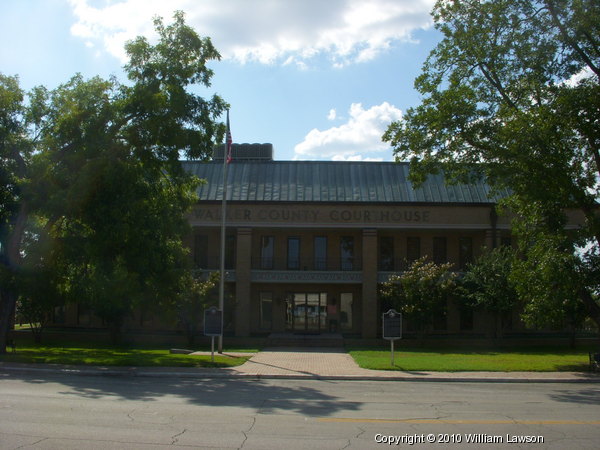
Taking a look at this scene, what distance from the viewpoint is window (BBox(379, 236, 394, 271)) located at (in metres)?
34.0

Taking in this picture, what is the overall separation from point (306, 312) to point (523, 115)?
2008 centimetres

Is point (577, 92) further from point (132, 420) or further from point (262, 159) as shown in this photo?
→ point (262, 159)

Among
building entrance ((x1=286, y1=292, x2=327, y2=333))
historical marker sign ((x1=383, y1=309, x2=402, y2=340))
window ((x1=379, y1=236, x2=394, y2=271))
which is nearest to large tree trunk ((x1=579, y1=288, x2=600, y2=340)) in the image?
historical marker sign ((x1=383, y1=309, x2=402, y2=340))

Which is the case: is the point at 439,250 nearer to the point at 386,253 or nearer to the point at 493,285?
the point at 386,253

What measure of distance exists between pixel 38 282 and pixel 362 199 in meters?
19.0

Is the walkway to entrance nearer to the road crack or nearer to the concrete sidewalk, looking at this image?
the concrete sidewalk

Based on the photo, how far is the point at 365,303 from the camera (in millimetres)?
31188

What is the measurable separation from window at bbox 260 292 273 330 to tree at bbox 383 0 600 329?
1537cm

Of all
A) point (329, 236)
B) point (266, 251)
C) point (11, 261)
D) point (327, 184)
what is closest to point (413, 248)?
point (329, 236)

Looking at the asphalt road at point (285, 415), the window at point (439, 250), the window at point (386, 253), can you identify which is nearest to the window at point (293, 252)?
the window at point (386, 253)

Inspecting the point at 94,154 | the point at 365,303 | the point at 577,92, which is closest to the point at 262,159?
the point at 365,303

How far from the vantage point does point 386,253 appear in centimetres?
3409

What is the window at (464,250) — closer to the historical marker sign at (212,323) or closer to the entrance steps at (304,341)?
the entrance steps at (304,341)

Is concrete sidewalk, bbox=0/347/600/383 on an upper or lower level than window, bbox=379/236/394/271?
lower
